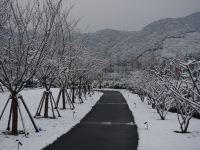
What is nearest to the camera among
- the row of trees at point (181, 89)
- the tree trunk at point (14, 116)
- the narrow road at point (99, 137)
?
the row of trees at point (181, 89)

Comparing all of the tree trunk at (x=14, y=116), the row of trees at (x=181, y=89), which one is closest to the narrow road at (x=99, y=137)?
the tree trunk at (x=14, y=116)

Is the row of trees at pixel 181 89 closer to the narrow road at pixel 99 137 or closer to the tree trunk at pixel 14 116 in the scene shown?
the narrow road at pixel 99 137

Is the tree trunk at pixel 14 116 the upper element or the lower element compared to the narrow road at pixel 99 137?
upper

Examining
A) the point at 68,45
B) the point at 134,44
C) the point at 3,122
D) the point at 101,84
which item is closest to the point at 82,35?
the point at 68,45

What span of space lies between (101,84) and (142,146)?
8006 cm

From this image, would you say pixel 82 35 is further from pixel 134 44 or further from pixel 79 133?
pixel 134 44

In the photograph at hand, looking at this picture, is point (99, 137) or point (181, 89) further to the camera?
point (181, 89)

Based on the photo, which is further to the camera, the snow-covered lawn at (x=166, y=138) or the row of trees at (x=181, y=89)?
the snow-covered lawn at (x=166, y=138)

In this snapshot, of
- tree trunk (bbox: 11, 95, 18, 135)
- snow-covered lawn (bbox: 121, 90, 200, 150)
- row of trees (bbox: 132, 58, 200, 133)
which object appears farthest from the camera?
tree trunk (bbox: 11, 95, 18, 135)

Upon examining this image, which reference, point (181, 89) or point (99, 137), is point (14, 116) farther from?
point (181, 89)

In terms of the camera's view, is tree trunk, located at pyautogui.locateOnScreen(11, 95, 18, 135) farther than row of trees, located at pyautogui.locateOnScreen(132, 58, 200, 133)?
Yes

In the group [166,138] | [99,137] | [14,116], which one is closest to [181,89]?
[166,138]

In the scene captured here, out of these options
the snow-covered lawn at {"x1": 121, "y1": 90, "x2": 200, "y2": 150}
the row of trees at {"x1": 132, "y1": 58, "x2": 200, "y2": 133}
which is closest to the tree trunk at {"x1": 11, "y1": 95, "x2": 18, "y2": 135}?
the snow-covered lawn at {"x1": 121, "y1": 90, "x2": 200, "y2": 150}

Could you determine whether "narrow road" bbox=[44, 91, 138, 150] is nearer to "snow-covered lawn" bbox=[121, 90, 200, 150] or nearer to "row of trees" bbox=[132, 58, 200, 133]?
"snow-covered lawn" bbox=[121, 90, 200, 150]
